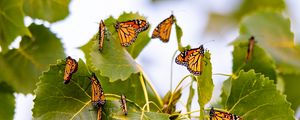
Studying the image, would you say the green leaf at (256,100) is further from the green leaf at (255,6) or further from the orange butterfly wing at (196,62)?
the green leaf at (255,6)

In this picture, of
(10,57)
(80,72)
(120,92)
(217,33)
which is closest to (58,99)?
(80,72)

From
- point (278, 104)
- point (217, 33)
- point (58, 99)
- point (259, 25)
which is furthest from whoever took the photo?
point (217, 33)

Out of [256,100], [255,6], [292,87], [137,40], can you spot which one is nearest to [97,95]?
[137,40]

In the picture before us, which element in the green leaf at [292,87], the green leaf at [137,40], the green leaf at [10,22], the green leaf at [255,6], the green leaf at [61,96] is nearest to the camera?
the green leaf at [61,96]

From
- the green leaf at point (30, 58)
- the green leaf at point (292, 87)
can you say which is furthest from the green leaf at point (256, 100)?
the green leaf at point (292, 87)

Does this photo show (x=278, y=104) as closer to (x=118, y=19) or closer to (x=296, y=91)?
(x=118, y=19)

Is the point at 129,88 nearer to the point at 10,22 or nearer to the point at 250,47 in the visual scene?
the point at 10,22
